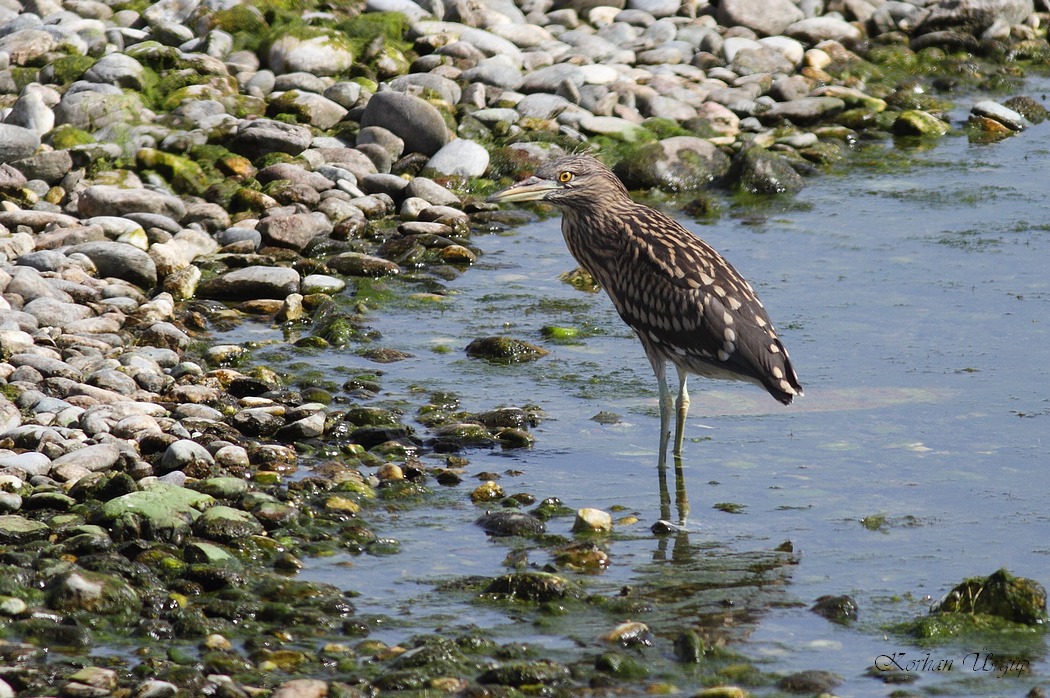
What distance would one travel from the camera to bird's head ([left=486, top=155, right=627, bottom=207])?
852 centimetres

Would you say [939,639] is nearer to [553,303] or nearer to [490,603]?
[490,603]

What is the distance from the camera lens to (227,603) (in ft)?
18.6

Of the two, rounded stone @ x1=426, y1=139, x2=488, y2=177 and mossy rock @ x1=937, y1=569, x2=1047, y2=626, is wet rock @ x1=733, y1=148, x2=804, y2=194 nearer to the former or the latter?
rounded stone @ x1=426, y1=139, x2=488, y2=177

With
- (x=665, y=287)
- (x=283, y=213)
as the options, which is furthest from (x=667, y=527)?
(x=283, y=213)

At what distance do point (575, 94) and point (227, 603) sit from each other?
30.2ft

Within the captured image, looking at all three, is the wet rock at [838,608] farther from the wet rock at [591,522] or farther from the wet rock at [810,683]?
the wet rock at [591,522]

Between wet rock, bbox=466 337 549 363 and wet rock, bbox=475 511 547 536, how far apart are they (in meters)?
2.45

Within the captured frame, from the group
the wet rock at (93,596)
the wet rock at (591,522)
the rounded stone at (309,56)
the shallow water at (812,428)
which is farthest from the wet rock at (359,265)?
the wet rock at (93,596)

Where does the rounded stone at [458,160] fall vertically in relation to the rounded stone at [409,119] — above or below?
below

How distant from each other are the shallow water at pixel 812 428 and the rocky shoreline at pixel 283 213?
0.91 ft

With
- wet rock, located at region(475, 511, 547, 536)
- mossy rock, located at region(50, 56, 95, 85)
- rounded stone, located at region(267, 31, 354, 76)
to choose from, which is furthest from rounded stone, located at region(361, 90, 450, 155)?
wet rock, located at region(475, 511, 547, 536)

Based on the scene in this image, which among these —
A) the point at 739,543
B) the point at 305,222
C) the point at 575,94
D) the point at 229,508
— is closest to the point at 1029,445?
the point at 739,543

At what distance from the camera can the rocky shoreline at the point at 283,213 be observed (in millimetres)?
5742

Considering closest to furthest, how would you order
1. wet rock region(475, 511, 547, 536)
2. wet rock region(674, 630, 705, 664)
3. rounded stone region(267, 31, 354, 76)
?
wet rock region(674, 630, 705, 664)
wet rock region(475, 511, 547, 536)
rounded stone region(267, 31, 354, 76)
